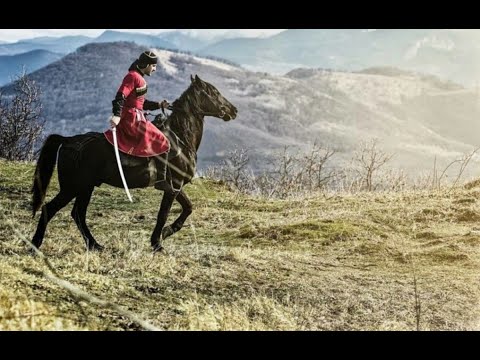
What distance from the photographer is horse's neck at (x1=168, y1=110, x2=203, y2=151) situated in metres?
6.94

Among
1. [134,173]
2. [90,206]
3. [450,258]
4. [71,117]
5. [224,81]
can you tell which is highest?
[224,81]

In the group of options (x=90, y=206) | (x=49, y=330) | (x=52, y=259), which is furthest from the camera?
(x=90, y=206)

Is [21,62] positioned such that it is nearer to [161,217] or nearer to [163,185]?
[163,185]

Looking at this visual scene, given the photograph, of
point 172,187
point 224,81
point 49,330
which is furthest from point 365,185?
point 49,330

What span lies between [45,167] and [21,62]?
2111 millimetres

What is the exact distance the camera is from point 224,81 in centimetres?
759

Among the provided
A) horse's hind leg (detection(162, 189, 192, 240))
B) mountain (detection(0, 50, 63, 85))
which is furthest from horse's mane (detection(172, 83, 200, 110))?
mountain (detection(0, 50, 63, 85))

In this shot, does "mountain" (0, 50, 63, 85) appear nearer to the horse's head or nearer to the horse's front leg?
the horse's head

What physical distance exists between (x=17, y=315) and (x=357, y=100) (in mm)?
7743

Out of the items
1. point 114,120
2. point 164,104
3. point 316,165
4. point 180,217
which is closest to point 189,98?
point 164,104

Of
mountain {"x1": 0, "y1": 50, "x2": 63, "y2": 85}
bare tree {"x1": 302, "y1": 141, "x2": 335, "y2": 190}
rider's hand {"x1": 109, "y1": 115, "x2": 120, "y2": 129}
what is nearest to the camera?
rider's hand {"x1": 109, "y1": 115, "x2": 120, "y2": 129}

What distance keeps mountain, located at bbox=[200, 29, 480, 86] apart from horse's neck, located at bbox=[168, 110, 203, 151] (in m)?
1.17

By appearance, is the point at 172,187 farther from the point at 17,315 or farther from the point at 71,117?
the point at 17,315

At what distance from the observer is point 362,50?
314 inches
